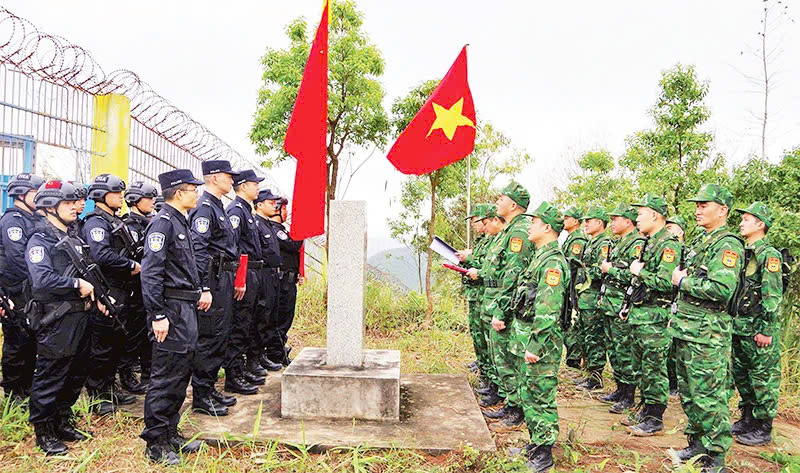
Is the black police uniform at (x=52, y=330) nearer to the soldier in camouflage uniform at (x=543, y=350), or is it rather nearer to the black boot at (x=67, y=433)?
the black boot at (x=67, y=433)

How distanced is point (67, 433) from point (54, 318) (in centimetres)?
97

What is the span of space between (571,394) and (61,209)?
510cm

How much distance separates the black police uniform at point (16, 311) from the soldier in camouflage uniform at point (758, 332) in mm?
5822

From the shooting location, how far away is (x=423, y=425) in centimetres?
440

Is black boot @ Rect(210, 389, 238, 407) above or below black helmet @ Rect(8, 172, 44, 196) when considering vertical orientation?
below

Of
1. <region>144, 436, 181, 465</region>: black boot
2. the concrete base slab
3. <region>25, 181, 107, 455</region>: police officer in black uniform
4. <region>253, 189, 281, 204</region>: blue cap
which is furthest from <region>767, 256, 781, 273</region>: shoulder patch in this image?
<region>25, 181, 107, 455</region>: police officer in black uniform

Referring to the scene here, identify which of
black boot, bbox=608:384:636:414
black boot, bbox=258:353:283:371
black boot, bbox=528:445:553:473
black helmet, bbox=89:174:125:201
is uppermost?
black helmet, bbox=89:174:125:201

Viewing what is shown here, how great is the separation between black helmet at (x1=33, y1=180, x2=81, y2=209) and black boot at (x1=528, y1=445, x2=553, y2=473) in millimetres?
3843

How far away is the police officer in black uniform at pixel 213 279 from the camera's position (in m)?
4.47

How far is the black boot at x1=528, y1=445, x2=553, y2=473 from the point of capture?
12.2 ft

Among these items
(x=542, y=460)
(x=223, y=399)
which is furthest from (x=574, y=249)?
(x=223, y=399)

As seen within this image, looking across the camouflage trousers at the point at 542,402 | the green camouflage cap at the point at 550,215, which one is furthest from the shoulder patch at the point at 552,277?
the camouflage trousers at the point at 542,402

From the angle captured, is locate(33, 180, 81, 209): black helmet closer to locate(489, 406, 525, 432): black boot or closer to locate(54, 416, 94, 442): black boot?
locate(54, 416, 94, 442): black boot

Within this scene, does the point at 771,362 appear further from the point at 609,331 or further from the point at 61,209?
the point at 61,209
